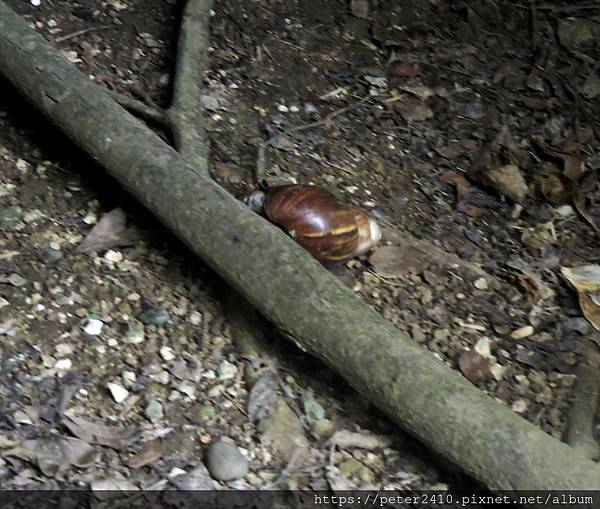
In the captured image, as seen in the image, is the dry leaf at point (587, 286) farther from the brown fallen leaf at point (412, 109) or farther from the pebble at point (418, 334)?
the brown fallen leaf at point (412, 109)

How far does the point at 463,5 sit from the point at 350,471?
2.56 metres

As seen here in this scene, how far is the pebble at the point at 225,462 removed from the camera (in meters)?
2.36

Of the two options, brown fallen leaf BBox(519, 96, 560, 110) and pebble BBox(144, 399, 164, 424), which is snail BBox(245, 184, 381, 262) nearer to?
pebble BBox(144, 399, 164, 424)

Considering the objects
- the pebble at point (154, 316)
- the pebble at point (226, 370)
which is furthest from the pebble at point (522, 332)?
the pebble at point (154, 316)

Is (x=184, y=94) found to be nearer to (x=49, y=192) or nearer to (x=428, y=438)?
(x=49, y=192)

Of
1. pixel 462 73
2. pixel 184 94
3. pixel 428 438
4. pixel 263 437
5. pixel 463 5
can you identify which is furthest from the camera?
pixel 463 5

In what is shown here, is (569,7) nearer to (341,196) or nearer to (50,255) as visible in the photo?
(341,196)

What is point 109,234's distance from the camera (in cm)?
288

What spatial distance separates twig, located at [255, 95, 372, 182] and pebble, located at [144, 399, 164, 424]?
972 mm

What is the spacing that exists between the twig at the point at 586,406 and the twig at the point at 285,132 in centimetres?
131

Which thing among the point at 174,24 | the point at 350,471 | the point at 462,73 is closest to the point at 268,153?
the point at 174,24

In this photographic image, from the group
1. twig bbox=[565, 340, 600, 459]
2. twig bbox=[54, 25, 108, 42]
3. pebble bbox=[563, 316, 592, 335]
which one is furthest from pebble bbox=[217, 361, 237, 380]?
twig bbox=[54, 25, 108, 42]

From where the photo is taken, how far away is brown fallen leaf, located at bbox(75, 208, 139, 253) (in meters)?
2.85

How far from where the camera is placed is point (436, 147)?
3.51 m
